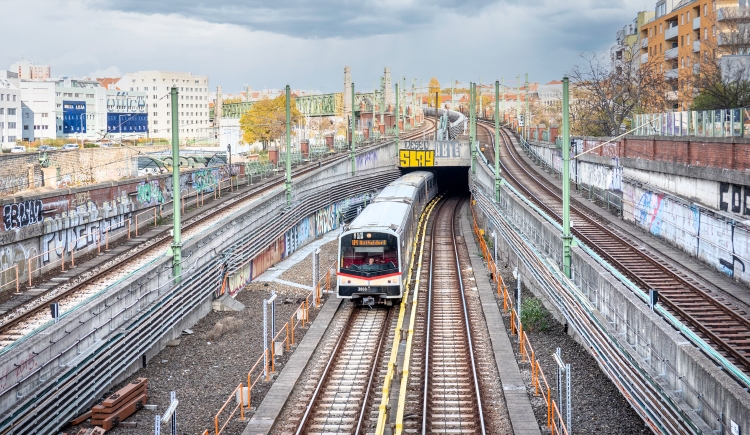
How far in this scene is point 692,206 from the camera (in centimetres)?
2422

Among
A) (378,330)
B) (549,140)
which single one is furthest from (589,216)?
(549,140)

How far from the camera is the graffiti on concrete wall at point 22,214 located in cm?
2470

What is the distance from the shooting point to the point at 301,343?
21.7 m

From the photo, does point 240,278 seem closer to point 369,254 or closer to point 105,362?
point 369,254

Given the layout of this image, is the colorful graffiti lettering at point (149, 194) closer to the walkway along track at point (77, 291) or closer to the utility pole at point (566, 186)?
the walkway along track at point (77, 291)

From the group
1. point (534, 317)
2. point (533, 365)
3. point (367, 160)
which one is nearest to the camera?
point (533, 365)

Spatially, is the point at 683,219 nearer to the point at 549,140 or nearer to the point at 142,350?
the point at 142,350

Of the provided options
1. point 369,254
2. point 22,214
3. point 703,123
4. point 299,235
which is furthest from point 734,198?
point 22,214

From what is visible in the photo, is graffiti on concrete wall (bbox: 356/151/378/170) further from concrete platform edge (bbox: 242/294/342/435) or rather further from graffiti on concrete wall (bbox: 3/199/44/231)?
concrete platform edge (bbox: 242/294/342/435)

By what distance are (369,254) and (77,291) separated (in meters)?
9.14

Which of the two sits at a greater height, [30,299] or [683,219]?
[683,219]

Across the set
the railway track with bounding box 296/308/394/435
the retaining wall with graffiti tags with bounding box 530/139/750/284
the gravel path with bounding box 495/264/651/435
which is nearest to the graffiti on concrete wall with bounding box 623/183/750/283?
the retaining wall with graffiti tags with bounding box 530/139/750/284

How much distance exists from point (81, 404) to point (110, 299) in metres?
3.12

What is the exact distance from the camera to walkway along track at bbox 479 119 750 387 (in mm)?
15719
